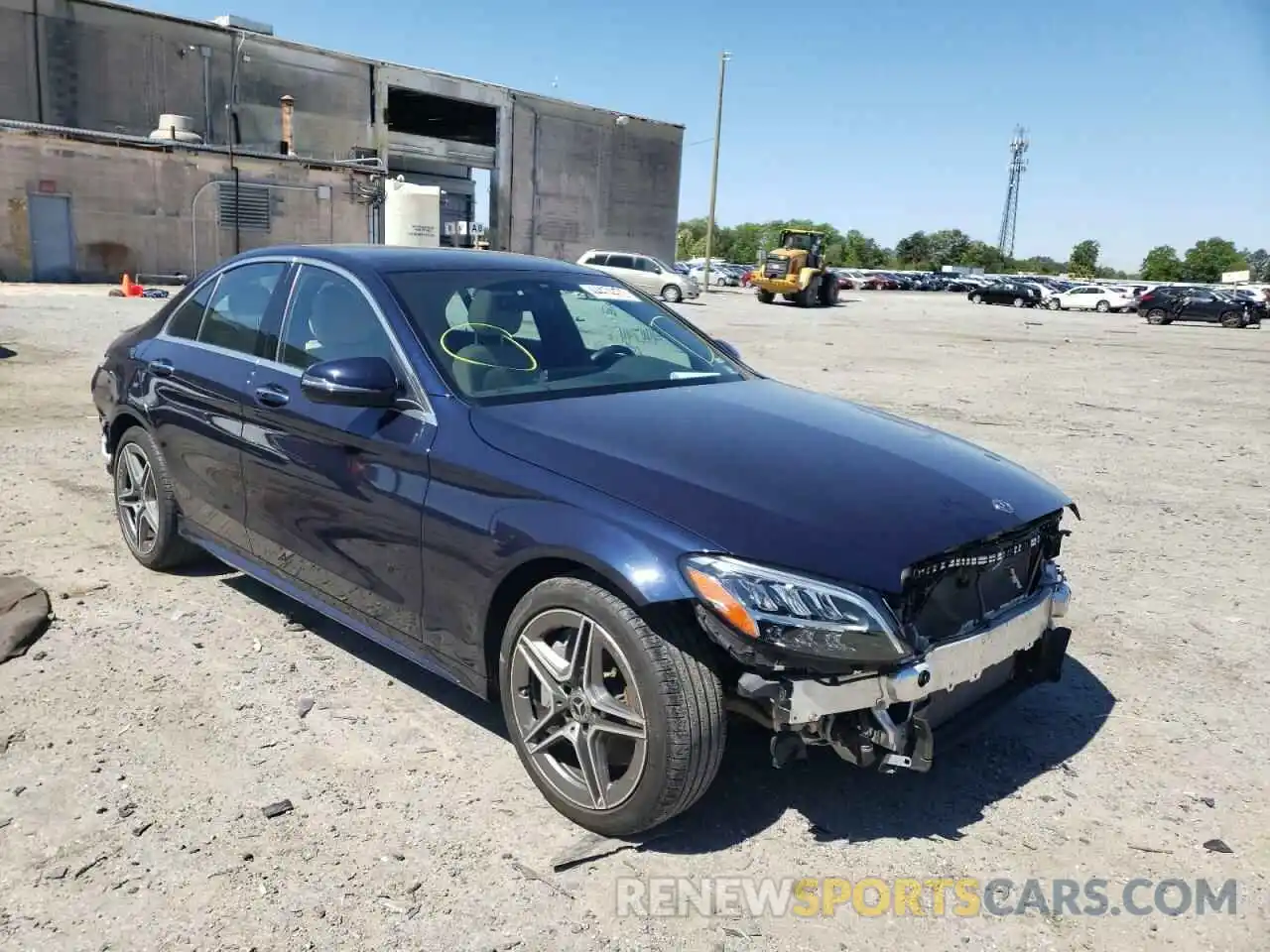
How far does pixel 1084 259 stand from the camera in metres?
122

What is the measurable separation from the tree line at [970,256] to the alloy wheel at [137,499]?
113m

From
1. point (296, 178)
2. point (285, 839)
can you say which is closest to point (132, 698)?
point (285, 839)

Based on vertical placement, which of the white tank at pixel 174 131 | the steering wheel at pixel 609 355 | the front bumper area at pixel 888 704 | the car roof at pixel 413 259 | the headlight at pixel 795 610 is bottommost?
the front bumper area at pixel 888 704

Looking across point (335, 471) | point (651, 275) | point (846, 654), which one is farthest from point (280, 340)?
point (651, 275)

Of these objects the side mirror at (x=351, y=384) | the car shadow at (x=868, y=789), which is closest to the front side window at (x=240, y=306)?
the side mirror at (x=351, y=384)

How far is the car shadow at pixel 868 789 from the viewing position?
116 inches

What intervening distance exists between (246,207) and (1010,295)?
123 ft

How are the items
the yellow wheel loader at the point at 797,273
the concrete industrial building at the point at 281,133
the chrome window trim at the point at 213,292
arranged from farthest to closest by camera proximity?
the yellow wheel loader at the point at 797,273 < the concrete industrial building at the point at 281,133 < the chrome window trim at the point at 213,292

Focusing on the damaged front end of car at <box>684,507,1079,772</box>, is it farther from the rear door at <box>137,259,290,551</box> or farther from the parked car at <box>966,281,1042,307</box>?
the parked car at <box>966,281,1042,307</box>

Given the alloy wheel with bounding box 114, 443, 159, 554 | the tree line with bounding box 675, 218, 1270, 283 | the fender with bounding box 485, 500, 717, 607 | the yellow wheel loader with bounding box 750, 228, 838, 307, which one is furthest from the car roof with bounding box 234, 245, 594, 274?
the tree line with bounding box 675, 218, 1270, 283

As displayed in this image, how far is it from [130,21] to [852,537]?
4049cm

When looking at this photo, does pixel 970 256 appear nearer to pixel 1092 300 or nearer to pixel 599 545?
pixel 1092 300

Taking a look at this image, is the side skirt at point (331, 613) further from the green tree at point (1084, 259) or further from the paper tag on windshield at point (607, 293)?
the green tree at point (1084, 259)

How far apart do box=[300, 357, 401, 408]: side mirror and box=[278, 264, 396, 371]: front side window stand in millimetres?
133
